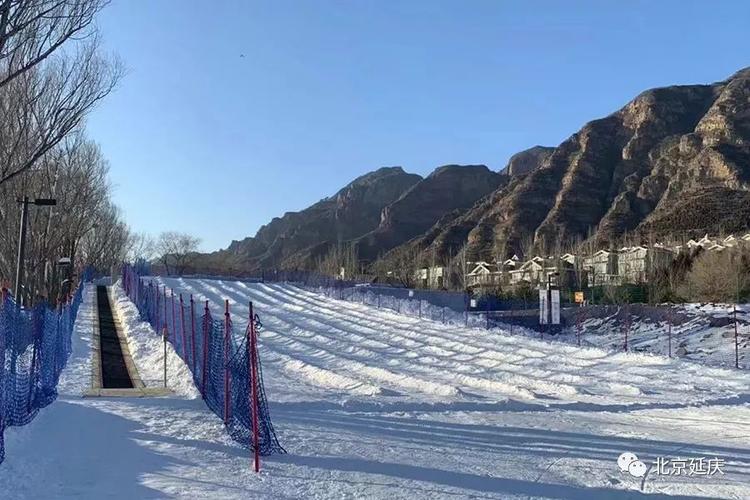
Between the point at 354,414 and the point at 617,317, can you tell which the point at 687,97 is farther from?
the point at 354,414

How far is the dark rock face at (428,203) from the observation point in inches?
6112

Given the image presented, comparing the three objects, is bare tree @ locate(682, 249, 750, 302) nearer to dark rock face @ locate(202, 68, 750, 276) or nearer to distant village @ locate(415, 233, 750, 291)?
distant village @ locate(415, 233, 750, 291)

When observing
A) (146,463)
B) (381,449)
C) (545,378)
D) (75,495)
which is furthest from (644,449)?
(545,378)

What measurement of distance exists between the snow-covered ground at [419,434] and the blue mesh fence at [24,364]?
0.30 m

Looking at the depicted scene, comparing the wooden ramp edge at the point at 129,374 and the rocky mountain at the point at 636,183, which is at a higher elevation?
the rocky mountain at the point at 636,183

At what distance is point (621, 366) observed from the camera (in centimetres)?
1969

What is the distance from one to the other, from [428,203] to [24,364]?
165772 mm

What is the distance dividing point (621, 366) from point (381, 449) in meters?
13.1

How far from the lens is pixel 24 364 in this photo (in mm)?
10547

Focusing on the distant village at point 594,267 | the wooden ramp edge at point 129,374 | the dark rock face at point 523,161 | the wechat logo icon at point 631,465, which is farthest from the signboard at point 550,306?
the dark rock face at point 523,161

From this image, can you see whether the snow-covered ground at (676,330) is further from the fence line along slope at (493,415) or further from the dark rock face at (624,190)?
the dark rock face at (624,190)

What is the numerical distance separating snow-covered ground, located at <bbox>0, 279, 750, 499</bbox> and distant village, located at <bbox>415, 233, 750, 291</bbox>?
1536 inches

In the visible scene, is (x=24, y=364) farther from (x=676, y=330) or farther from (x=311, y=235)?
(x=311, y=235)

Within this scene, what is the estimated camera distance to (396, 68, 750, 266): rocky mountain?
90.8 metres
